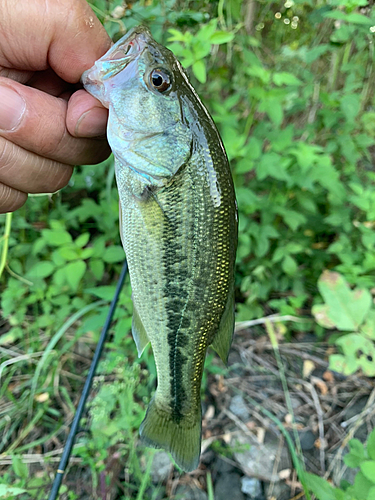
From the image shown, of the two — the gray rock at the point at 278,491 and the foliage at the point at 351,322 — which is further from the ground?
the foliage at the point at 351,322

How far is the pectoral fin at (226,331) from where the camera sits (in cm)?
143

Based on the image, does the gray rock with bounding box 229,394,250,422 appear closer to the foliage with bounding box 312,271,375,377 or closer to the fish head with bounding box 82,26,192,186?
the foliage with bounding box 312,271,375,377

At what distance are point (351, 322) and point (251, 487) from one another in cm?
123

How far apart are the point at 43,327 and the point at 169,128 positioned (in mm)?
2026

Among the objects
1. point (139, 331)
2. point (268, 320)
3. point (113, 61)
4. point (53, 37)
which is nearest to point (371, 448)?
point (139, 331)

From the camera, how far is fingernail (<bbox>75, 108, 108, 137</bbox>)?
1.33 metres

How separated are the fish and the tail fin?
2.1 inches

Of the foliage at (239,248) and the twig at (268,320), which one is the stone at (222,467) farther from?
the twig at (268,320)

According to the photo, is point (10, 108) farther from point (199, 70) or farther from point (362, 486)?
point (362, 486)

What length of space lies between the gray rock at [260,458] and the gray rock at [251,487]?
27 millimetres

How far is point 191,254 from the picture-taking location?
1311 mm

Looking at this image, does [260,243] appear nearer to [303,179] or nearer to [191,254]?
[303,179]

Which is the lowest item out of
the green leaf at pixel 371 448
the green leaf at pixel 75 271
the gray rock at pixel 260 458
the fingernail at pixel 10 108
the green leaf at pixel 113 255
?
the gray rock at pixel 260 458

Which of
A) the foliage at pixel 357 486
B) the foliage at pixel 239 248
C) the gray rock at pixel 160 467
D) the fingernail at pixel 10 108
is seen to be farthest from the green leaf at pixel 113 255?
the foliage at pixel 357 486
